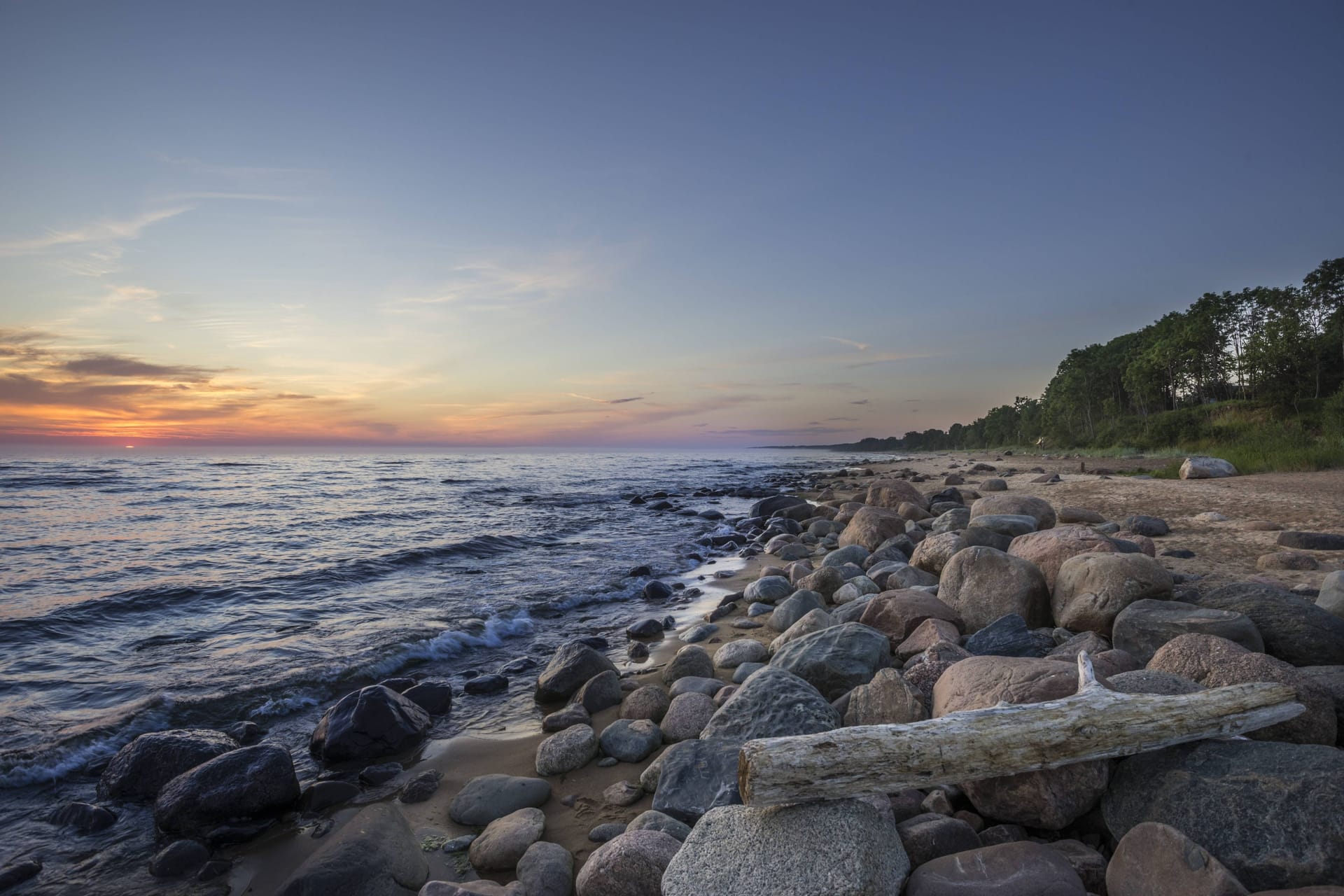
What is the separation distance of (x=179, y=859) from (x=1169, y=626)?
24.6ft

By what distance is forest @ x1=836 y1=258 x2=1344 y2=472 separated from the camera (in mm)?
27750

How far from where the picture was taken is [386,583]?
477 inches

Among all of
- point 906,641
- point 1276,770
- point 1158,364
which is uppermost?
point 1158,364

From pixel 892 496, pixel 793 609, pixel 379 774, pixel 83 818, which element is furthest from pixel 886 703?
pixel 892 496

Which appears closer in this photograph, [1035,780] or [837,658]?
[1035,780]

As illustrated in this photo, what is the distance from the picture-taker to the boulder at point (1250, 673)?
3.14m

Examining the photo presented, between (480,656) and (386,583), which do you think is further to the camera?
(386,583)

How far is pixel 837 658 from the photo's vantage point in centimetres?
526

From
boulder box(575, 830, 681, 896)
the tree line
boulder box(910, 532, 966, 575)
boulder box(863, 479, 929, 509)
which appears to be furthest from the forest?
boulder box(575, 830, 681, 896)

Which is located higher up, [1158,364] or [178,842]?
[1158,364]

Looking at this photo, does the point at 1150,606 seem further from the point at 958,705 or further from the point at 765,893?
the point at 765,893

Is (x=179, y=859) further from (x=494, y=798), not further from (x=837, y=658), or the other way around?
(x=837, y=658)

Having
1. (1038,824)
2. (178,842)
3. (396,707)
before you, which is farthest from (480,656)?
(1038,824)

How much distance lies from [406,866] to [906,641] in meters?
4.63
